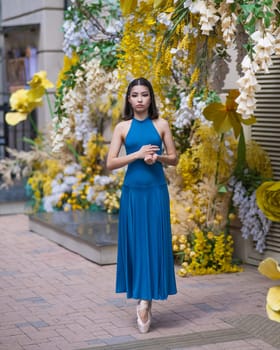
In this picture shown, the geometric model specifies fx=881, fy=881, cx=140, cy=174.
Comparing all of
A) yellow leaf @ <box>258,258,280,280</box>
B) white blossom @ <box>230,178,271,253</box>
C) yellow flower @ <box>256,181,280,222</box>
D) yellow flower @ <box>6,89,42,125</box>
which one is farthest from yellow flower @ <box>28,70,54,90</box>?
yellow leaf @ <box>258,258,280,280</box>

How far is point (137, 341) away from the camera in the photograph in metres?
6.38

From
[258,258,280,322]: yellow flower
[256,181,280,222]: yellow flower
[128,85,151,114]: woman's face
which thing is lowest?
[258,258,280,322]: yellow flower

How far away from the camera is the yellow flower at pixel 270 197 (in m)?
7.45

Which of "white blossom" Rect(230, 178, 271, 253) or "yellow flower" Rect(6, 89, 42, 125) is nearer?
"white blossom" Rect(230, 178, 271, 253)

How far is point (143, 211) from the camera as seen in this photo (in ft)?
21.7

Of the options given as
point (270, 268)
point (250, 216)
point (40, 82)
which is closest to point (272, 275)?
point (270, 268)

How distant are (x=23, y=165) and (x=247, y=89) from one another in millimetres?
8989

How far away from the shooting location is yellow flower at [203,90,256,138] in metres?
8.20

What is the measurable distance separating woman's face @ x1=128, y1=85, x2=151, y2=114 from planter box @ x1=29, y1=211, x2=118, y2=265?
9.12 feet

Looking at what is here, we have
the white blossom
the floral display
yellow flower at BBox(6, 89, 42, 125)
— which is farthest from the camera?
yellow flower at BBox(6, 89, 42, 125)

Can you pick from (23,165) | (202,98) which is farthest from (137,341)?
(23,165)

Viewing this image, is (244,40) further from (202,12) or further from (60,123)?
(60,123)

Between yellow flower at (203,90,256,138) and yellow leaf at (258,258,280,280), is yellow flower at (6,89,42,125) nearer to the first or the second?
yellow flower at (203,90,256,138)

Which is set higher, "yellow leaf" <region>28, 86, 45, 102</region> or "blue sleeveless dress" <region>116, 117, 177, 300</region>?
"yellow leaf" <region>28, 86, 45, 102</region>
